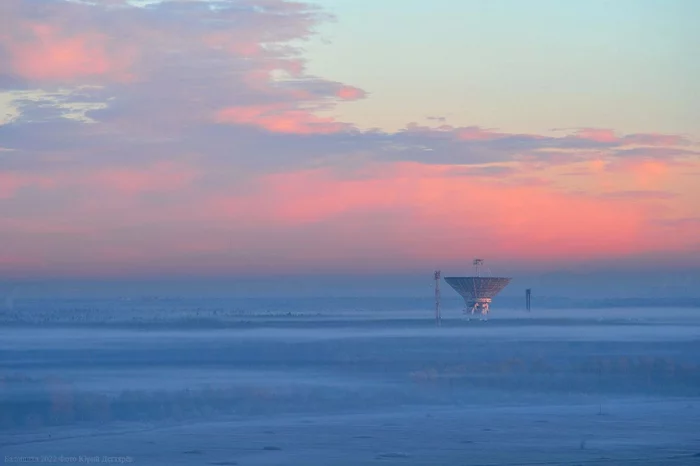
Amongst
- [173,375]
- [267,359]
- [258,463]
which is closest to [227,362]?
[267,359]

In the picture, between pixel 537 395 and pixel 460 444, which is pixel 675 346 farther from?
pixel 460 444

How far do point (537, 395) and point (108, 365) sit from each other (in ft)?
67.7

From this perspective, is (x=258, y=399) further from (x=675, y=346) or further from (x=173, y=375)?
(x=675, y=346)

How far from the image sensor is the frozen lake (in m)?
16.5

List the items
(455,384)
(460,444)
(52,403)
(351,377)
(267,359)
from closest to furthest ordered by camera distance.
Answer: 1. (460,444)
2. (52,403)
3. (455,384)
4. (351,377)
5. (267,359)

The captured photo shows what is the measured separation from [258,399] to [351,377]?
10247 mm

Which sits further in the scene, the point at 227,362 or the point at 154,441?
the point at 227,362

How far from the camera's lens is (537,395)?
29.7 metres

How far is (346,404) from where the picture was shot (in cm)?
2689

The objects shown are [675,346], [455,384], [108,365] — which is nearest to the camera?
[455,384]

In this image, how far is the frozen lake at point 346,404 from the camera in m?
16.5

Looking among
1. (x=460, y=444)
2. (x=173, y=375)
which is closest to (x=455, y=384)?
(x=173, y=375)

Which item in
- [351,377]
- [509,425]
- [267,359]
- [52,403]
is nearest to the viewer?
[509,425]

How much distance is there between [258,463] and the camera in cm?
1538
